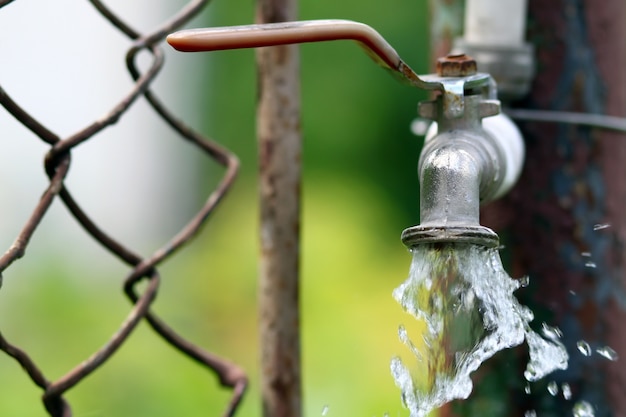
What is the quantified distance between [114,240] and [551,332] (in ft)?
1.07

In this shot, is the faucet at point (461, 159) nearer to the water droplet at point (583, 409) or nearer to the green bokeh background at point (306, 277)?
the water droplet at point (583, 409)

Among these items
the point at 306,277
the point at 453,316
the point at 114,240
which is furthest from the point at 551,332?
the point at 306,277

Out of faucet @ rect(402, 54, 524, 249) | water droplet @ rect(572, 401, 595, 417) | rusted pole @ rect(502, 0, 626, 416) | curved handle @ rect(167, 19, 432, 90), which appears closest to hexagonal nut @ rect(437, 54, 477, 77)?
faucet @ rect(402, 54, 524, 249)

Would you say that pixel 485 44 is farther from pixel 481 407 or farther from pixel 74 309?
pixel 74 309

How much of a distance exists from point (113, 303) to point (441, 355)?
6.22 ft

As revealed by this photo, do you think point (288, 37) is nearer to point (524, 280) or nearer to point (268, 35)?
point (268, 35)

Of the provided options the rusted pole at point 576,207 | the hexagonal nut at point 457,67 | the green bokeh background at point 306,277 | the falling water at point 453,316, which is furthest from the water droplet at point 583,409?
the green bokeh background at point 306,277

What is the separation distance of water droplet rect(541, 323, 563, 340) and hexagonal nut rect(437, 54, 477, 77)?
0.80 ft

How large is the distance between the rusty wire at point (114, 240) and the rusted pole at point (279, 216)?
30 millimetres

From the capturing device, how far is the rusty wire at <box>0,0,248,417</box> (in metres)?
0.57

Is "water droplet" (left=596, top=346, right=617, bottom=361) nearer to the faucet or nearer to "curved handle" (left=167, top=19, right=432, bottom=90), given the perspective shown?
the faucet

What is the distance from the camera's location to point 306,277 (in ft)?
9.02

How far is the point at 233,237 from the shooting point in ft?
11.2

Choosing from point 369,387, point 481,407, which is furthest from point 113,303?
point 481,407
